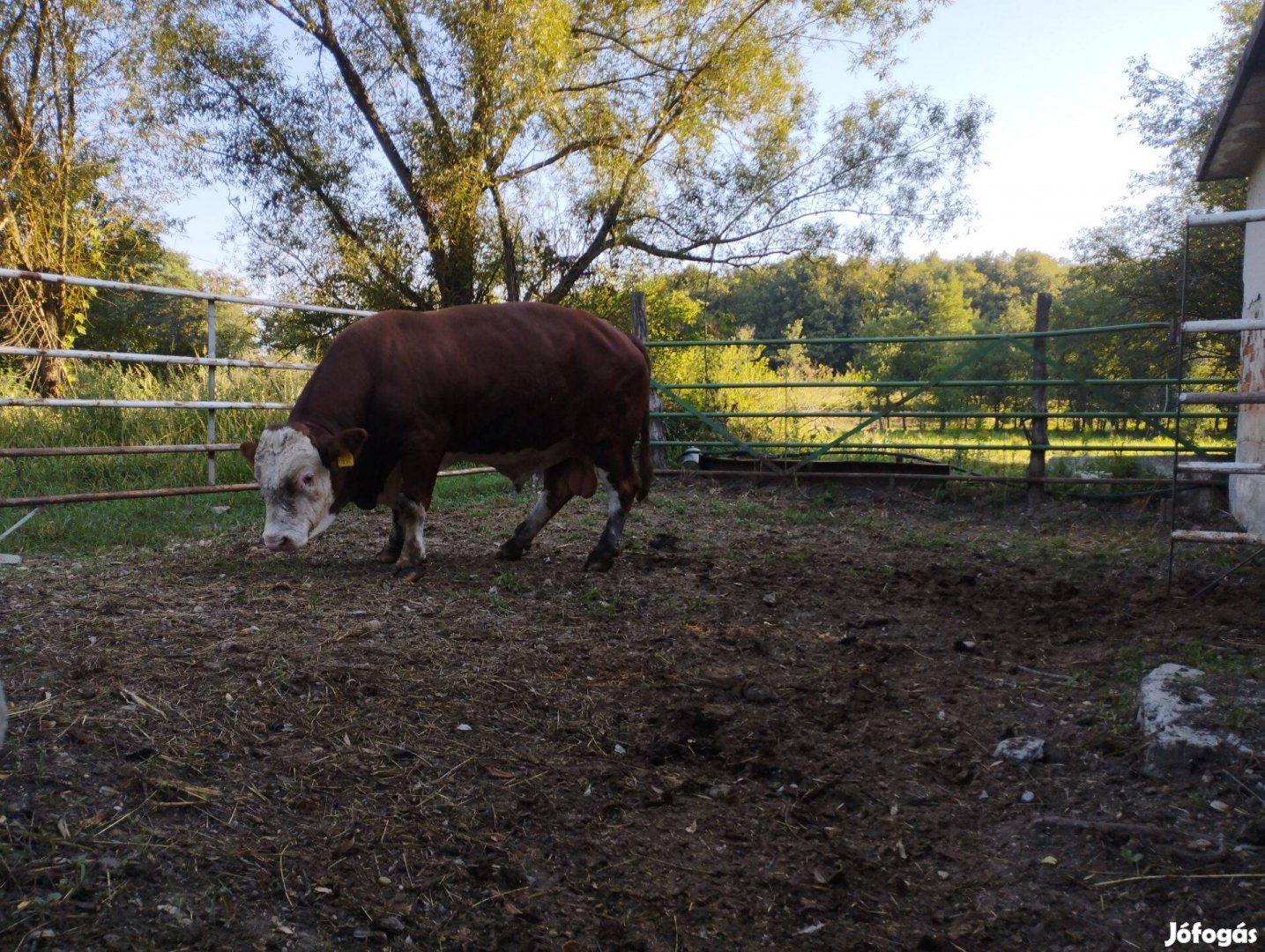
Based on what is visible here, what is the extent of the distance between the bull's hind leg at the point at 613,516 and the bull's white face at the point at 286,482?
1501mm

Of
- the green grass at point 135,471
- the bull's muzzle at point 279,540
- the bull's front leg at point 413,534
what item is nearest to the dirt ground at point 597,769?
the bull's muzzle at point 279,540

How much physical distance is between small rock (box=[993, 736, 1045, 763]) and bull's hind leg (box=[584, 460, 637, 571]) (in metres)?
2.78

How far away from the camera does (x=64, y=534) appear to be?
18.7ft

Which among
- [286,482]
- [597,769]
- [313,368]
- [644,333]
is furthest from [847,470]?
[597,769]

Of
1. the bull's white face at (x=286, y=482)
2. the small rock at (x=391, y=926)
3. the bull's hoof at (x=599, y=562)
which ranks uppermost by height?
the bull's white face at (x=286, y=482)

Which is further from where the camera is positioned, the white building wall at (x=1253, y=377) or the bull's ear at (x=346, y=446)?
the white building wall at (x=1253, y=377)

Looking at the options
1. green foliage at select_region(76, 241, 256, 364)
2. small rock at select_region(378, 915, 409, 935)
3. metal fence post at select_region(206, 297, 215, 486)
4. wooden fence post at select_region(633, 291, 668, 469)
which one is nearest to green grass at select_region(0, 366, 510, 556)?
metal fence post at select_region(206, 297, 215, 486)

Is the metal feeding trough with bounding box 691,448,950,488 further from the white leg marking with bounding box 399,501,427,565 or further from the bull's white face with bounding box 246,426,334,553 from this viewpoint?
the bull's white face with bounding box 246,426,334,553

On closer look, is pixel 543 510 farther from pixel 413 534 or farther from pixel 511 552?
pixel 413 534

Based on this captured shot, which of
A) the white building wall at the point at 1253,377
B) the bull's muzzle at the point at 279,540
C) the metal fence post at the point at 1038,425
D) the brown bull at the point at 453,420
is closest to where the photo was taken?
the bull's muzzle at the point at 279,540

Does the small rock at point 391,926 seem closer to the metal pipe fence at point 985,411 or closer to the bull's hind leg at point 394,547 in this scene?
the bull's hind leg at point 394,547

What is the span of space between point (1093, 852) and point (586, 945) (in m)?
1.19

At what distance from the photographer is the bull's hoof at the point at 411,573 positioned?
4.89 m

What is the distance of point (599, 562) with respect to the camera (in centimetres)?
537
